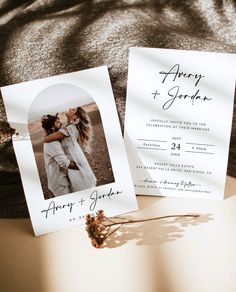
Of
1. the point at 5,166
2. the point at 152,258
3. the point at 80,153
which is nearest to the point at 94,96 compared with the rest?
the point at 80,153

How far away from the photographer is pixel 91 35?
2.79ft

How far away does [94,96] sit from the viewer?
0.81 metres

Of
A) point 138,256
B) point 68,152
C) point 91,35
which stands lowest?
point 138,256

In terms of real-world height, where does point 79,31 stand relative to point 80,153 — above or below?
above

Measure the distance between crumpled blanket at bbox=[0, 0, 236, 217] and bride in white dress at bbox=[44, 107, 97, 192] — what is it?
88 millimetres

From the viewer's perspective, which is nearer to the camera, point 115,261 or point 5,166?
point 115,261

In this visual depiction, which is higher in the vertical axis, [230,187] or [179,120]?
[179,120]

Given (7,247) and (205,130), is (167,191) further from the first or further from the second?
(7,247)

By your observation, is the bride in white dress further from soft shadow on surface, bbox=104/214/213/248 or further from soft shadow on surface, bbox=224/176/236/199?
soft shadow on surface, bbox=224/176/236/199

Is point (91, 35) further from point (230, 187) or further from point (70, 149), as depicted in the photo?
point (230, 187)

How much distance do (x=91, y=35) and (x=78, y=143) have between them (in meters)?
0.25

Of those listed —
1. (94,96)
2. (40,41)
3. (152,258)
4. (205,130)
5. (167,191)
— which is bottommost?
(152,258)

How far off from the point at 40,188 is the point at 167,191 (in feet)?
0.90

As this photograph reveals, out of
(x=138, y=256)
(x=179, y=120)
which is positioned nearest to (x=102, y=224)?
(x=138, y=256)
